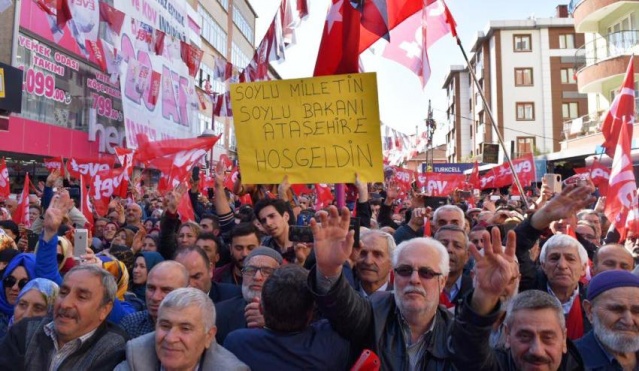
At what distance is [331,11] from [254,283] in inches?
112

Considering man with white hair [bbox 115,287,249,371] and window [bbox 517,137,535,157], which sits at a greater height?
window [bbox 517,137,535,157]

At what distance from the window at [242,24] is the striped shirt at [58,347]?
46.1 m

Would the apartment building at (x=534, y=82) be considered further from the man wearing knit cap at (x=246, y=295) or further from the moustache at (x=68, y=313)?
the moustache at (x=68, y=313)

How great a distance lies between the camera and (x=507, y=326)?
2.79 meters

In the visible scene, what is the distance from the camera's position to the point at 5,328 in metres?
3.87

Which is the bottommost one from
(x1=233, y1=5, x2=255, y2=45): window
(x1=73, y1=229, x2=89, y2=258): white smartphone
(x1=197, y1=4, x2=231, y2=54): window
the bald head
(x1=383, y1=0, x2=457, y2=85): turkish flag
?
the bald head

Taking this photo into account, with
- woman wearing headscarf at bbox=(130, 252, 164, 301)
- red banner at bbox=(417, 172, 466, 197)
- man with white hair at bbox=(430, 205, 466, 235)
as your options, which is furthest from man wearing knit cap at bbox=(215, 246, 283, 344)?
red banner at bbox=(417, 172, 466, 197)

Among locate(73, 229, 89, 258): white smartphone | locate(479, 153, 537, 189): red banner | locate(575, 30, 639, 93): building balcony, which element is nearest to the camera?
locate(73, 229, 89, 258): white smartphone

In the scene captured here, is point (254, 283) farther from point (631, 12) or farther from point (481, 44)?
point (481, 44)

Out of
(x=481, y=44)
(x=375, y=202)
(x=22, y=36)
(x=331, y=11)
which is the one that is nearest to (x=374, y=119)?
(x=331, y=11)

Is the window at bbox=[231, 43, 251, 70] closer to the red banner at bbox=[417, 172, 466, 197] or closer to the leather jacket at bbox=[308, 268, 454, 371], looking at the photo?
the red banner at bbox=[417, 172, 466, 197]

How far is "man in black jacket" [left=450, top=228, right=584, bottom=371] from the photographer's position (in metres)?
2.39

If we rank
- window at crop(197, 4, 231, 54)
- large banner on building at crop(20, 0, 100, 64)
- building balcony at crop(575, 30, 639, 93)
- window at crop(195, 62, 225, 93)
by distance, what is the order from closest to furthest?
large banner on building at crop(20, 0, 100, 64) < building balcony at crop(575, 30, 639, 93) < window at crop(195, 62, 225, 93) < window at crop(197, 4, 231, 54)

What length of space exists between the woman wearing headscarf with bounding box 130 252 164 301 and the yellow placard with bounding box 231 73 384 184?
139cm
